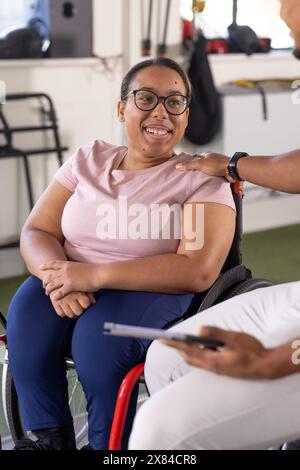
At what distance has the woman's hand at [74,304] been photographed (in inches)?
62.9

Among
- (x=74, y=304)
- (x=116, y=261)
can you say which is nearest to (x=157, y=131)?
(x=116, y=261)

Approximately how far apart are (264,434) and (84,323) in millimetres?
522

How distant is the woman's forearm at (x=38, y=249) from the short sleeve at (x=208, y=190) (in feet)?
1.10

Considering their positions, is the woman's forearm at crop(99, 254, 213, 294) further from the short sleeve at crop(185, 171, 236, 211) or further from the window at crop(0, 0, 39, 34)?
the window at crop(0, 0, 39, 34)

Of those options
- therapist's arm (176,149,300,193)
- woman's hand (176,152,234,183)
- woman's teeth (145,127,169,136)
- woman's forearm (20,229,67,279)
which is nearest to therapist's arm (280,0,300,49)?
therapist's arm (176,149,300,193)

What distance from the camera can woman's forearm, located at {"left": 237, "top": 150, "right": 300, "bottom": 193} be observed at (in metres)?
1.40

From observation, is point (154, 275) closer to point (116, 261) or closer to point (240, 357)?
point (116, 261)

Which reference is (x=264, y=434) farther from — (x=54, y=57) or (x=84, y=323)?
(x=54, y=57)

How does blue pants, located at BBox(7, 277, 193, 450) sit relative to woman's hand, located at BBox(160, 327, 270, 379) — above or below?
below

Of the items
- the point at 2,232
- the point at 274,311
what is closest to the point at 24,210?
the point at 2,232

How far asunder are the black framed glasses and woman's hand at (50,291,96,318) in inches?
18.5

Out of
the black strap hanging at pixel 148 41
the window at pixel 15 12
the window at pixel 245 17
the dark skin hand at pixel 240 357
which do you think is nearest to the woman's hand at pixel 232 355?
the dark skin hand at pixel 240 357

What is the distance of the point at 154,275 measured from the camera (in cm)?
158

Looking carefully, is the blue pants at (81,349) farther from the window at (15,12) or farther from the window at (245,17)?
the window at (245,17)
